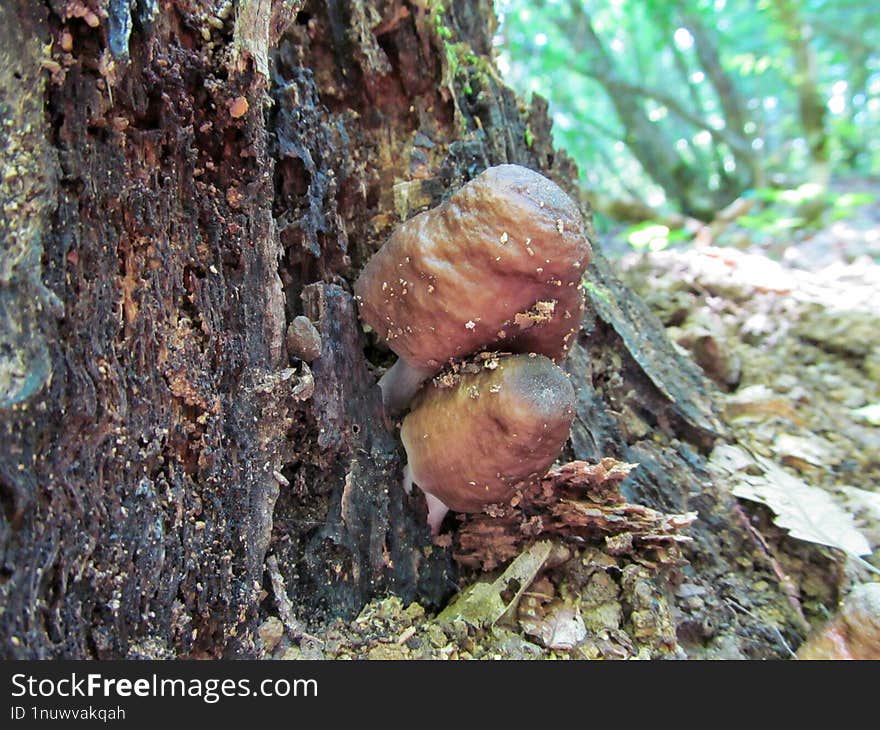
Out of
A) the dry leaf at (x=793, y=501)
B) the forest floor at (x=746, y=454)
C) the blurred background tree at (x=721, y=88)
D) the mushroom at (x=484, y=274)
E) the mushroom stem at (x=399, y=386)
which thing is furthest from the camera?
the blurred background tree at (x=721, y=88)

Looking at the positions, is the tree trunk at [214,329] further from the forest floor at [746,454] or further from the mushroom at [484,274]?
the mushroom at [484,274]

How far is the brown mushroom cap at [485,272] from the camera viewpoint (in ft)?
7.54

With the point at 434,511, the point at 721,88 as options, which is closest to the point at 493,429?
the point at 434,511

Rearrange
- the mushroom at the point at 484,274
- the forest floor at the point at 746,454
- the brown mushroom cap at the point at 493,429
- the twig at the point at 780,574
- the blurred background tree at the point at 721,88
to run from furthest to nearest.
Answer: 1. the blurred background tree at the point at 721,88
2. the twig at the point at 780,574
3. the forest floor at the point at 746,454
4. the brown mushroom cap at the point at 493,429
5. the mushroom at the point at 484,274

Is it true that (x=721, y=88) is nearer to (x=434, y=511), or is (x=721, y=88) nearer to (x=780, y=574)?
(x=780, y=574)

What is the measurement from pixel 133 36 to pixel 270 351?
44.1 inches

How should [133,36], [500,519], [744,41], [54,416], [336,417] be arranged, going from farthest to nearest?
1. [744,41]
2. [500,519]
3. [336,417]
4. [133,36]
5. [54,416]

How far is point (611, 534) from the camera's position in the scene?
2.86 meters

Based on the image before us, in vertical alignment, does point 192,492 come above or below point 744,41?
below

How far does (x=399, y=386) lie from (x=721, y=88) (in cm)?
1397

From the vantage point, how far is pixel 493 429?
8.04 feet

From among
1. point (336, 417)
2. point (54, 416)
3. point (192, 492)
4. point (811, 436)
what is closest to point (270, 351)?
point (336, 417)

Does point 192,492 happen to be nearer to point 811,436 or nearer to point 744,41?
point 811,436

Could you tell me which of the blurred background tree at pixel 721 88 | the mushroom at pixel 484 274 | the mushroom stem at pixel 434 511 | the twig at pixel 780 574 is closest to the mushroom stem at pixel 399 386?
the mushroom at pixel 484 274
